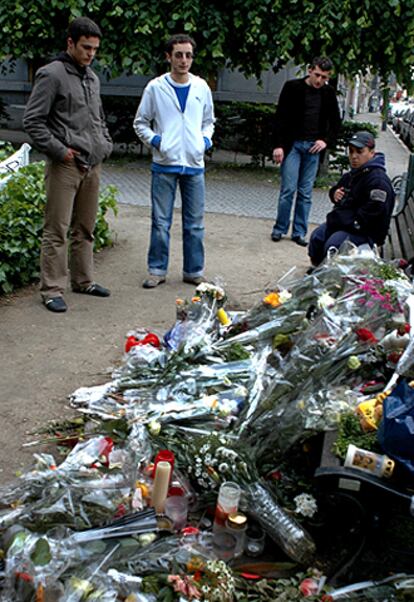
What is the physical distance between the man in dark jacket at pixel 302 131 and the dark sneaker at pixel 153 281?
219cm

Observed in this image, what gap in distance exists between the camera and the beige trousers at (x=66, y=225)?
538cm

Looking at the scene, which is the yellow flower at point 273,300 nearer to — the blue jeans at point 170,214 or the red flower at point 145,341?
the red flower at point 145,341

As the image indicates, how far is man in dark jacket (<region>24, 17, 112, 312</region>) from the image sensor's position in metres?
5.12

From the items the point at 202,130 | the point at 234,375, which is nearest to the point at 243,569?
the point at 234,375

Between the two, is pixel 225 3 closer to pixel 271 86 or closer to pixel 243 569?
pixel 271 86

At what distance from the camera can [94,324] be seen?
5430 millimetres

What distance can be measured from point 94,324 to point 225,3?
813 cm

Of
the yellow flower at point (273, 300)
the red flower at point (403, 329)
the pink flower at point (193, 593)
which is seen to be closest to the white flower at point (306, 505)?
the pink flower at point (193, 593)

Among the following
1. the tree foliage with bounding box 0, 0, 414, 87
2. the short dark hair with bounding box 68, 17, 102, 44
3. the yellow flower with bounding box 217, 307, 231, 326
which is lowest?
the yellow flower with bounding box 217, 307, 231, 326

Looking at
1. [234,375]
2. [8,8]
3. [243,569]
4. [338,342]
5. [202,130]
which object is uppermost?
[8,8]

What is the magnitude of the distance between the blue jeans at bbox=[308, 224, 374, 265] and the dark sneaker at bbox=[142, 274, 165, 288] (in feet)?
4.49

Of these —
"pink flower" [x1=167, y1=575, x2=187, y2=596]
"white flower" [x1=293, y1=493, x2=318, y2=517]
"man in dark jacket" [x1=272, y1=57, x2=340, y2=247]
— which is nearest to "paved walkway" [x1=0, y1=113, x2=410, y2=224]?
"man in dark jacket" [x1=272, y1=57, x2=340, y2=247]

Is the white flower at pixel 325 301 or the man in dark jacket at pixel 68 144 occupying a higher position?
the man in dark jacket at pixel 68 144

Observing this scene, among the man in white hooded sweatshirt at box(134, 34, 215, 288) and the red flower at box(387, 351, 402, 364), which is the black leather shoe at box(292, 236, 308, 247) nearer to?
the man in white hooded sweatshirt at box(134, 34, 215, 288)
